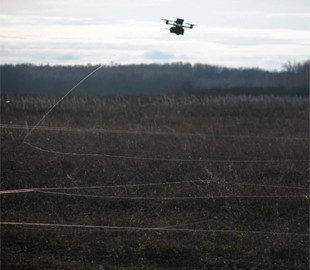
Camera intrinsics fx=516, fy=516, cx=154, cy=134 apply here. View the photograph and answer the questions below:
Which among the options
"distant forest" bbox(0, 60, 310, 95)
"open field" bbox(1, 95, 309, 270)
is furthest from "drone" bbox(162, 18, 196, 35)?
"distant forest" bbox(0, 60, 310, 95)

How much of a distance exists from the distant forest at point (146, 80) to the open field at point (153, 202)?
37.3 feet

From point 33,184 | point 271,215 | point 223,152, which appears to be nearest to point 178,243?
point 271,215

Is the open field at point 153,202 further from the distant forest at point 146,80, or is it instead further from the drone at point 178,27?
the distant forest at point 146,80

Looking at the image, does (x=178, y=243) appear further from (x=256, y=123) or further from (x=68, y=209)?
(x=256, y=123)

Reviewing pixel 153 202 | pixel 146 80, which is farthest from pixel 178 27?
pixel 146 80

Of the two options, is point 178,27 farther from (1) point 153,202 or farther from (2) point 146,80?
(2) point 146,80

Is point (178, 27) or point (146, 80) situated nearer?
point (178, 27)

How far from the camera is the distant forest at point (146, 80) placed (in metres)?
25.4

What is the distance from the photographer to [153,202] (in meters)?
7.75

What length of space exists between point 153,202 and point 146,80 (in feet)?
121

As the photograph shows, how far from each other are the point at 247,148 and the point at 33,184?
490 centimetres

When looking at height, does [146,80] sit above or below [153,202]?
above

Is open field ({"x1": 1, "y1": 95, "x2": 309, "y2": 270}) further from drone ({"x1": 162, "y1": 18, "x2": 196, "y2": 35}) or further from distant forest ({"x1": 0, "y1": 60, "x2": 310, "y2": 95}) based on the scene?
distant forest ({"x1": 0, "y1": 60, "x2": 310, "y2": 95})

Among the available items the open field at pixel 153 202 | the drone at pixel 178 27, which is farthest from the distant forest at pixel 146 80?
the drone at pixel 178 27
